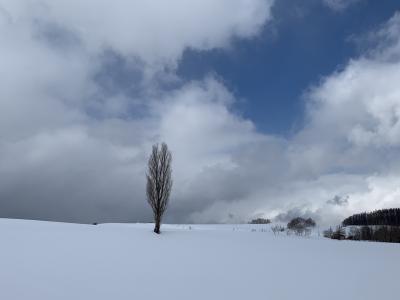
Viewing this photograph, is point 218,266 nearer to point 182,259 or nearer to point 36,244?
point 182,259

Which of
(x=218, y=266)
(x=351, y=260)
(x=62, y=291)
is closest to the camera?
(x=62, y=291)

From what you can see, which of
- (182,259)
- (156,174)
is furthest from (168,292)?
(156,174)

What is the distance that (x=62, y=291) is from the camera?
10.6 meters

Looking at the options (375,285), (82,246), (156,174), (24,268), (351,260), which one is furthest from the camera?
(156,174)

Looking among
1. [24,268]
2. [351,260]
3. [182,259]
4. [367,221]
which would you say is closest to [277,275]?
[182,259]

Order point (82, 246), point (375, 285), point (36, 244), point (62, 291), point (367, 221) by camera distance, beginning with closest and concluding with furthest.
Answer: point (62, 291)
point (375, 285)
point (36, 244)
point (82, 246)
point (367, 221)

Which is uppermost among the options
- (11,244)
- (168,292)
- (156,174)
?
(156,174)

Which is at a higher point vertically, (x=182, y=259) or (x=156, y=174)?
(x=156, y=174)

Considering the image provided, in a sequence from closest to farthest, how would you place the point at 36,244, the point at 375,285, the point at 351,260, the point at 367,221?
the point at 375,285 < the point at 36,244 < the point at 351,260 < the point at 367,221

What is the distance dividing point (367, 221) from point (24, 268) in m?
160

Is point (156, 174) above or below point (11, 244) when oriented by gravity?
above

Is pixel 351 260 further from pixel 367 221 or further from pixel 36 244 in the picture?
pixel 367 221

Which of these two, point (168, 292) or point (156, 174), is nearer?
point (168, 292)

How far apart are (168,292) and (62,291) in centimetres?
324
